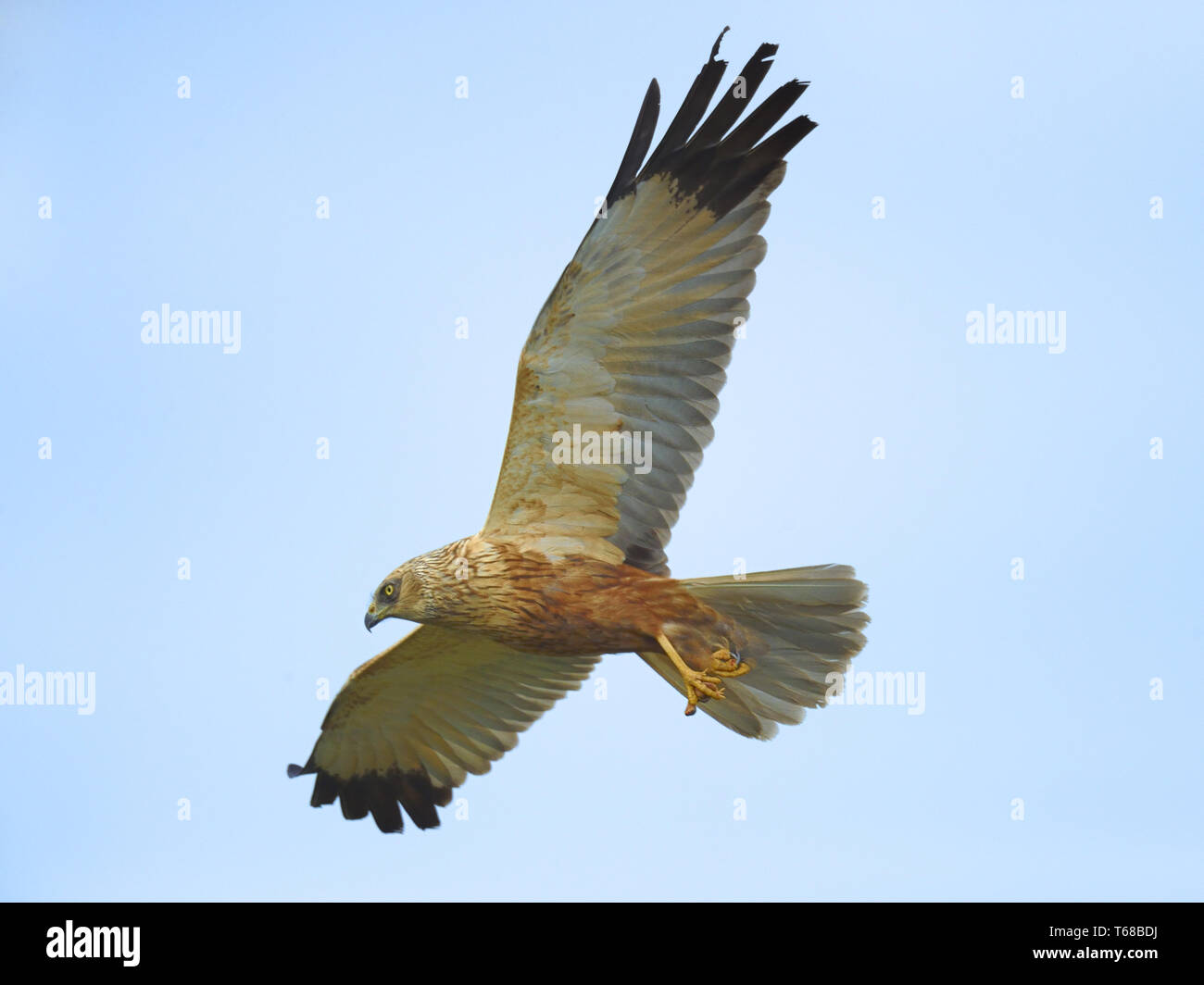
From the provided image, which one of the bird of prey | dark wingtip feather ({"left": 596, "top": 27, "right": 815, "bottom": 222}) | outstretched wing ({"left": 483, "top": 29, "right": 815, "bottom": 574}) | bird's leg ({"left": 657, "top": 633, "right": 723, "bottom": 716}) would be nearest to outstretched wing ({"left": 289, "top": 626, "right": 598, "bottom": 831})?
the bird of prey

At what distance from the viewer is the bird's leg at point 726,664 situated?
7121mm

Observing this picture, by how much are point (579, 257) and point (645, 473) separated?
1179 mm

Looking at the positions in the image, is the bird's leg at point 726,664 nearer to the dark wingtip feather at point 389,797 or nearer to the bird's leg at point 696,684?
the bird's leg at point 696,684

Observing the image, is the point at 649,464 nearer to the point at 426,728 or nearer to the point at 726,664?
the point at 726,664

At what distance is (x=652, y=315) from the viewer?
7.17 meters

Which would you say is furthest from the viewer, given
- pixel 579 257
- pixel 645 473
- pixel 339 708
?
pixel 339 708

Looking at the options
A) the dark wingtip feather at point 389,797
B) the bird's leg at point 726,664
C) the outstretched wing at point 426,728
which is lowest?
the dark wingtip feather at point 389,797

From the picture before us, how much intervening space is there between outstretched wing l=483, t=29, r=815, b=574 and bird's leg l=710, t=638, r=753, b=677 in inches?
31.8

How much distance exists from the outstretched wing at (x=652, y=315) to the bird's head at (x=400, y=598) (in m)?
0.47

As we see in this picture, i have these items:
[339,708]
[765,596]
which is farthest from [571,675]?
[765,596]

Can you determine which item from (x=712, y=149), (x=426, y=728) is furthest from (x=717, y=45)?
(x=426, y=728)

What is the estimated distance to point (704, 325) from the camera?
23.5ft

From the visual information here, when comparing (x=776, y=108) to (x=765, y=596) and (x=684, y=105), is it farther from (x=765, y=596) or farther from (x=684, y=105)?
(x=765, y=596)

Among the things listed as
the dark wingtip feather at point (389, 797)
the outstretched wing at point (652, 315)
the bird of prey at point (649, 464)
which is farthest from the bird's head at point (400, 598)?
the dark wingtip feather at point (389, 797)
